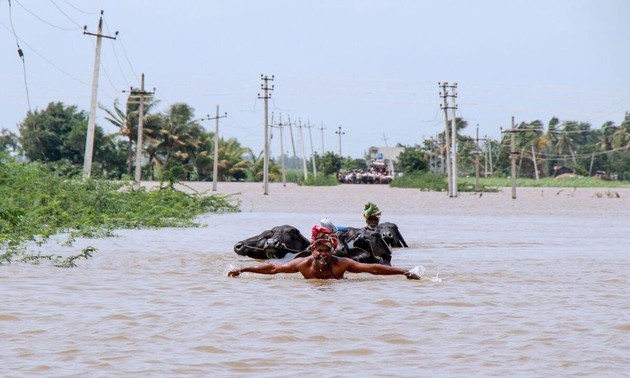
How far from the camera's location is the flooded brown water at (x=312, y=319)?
7.68 m

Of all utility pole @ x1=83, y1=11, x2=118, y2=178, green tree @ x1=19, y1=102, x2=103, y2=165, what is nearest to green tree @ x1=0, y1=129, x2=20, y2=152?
green tree @ x1=19, y1=102, x2=103, y2=165

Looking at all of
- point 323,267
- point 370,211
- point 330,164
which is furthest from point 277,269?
point 330,164

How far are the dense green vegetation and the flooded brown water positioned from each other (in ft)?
5.69

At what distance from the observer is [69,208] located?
26.2 metres

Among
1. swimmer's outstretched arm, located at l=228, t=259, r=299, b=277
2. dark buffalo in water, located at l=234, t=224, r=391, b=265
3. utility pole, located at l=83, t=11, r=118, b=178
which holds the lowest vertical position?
swimmer's outstretched arm, located at l=228, t=259, r=299, b=277

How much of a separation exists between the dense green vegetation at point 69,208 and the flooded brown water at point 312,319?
5.69 ft

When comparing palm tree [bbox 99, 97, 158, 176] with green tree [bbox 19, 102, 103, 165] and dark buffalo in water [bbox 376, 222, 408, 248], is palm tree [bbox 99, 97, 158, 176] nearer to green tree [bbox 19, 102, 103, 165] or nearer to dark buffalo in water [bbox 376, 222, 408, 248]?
green tree [bbox 19, 102, 103, 165]

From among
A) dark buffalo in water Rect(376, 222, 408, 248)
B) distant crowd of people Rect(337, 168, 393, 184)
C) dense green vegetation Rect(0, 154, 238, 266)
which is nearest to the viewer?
dark buffalo in water Rect(376, 222, 408, 248)

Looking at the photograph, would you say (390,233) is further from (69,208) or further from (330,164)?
(330,164)

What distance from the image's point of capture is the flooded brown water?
7680mm

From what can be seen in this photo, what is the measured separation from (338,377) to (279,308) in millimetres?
3439

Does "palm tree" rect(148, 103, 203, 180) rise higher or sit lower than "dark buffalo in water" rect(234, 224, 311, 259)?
higher

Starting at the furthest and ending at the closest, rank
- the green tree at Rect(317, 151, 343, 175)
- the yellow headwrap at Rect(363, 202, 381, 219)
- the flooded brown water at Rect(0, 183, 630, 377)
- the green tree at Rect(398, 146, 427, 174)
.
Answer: the green tree at Rect(317, 151, 343, 175) → the green tree at Rect(398, 146, 427, 174) → the yellow headwrap at Rect(363, 202, 381, 219) → the flooded brown water at Rect(0, 183, 630, 377)

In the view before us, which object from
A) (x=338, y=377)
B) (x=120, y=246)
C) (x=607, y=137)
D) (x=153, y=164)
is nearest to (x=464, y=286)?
(x=338, y=377)
